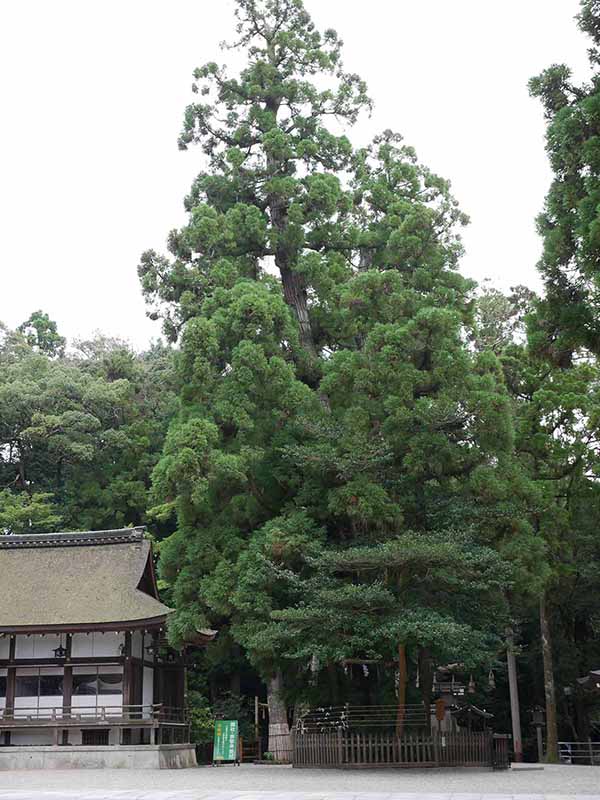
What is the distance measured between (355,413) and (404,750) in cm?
688

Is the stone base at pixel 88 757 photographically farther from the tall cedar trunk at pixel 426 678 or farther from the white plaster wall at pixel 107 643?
the tall cedar trunk at pixel 426 678

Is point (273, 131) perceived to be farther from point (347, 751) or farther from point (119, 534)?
point (347, 751)

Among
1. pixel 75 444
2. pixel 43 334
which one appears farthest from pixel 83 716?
pixel 43 334

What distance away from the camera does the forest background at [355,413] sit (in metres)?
16.5

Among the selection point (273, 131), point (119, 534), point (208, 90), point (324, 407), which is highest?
point (208, 90)

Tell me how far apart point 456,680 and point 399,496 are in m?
15.9

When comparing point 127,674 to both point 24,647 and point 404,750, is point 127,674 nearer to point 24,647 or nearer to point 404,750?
point 24,647

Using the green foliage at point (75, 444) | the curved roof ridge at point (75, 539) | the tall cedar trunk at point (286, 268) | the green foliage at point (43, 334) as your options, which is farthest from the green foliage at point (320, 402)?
the green foliage at point (43, 334)

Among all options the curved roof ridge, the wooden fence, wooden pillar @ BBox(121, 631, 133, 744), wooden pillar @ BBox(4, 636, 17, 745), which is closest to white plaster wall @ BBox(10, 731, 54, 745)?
wooden pillar @ BBox(4, 636, 17, 745)

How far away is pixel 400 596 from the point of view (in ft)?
56.6

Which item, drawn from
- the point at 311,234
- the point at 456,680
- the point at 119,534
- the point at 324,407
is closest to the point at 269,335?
the point at 324,407

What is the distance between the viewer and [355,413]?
760 inches

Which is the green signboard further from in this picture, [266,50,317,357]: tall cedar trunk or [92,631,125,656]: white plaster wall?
[266,50,317,357]: tall cedar trunk

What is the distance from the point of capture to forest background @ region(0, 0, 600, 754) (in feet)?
54.1
